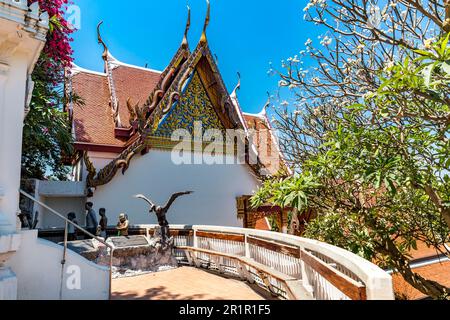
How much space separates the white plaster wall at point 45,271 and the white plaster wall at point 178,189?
5258mm

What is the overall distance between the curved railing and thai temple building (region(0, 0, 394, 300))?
0.8 inches

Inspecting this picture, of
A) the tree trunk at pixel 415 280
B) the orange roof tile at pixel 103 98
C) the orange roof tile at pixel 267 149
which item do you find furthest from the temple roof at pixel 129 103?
the tree trunk at pixel 415 280

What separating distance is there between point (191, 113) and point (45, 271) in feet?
27.2

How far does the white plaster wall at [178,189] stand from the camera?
32.6 feet

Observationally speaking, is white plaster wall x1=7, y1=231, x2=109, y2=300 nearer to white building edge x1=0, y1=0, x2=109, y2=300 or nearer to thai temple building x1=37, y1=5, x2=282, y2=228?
white building edge x1=0, y1=0, x2=109, y2=300

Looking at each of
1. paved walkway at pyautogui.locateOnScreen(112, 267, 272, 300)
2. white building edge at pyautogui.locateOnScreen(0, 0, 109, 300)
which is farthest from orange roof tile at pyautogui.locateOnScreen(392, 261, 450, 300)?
white building edge at pyautogui.locateOnScreen(0, 0, 109, 300)

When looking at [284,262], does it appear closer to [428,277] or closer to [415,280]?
[415,280]

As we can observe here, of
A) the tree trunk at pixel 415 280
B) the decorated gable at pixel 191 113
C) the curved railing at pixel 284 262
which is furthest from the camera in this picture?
the decorated gable at pixel 191 113

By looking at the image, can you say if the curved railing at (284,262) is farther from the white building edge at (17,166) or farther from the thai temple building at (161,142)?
the white building edge at (17,166)

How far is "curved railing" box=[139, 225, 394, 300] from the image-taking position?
2.31 meters

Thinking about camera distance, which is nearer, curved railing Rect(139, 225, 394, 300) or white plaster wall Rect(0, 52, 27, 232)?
curved railing Rect(139, 225, 394, 300)

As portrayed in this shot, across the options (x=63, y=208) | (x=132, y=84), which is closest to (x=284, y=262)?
(x=63, y=208)

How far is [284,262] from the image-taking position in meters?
4.58
